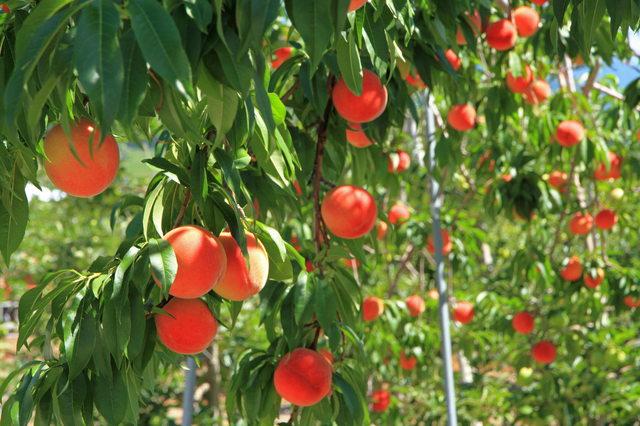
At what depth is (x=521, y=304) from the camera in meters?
2.59

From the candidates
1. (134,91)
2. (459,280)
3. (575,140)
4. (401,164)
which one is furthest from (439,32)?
(459,280)

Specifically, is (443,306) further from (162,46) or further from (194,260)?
(162,46)

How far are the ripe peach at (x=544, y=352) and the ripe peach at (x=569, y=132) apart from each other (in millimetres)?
933

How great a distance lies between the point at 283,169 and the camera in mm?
747

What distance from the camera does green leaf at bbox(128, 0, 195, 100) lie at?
38 cm

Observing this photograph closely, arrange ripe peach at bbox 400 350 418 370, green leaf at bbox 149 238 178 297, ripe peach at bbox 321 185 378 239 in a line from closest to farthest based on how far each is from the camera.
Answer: green leaf at bbox 149 238 178 297
ripe peach at bbox 321 185 378 239
ripe peach at bbox 400 350 418 370

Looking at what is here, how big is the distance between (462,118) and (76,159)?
1322mm

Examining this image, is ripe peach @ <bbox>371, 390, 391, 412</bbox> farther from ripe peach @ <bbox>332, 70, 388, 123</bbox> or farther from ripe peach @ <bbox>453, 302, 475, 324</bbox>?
ripe peach @ <bbox>332, 70, 388, 123</bbox>

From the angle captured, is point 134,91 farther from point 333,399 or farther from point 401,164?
point 401,164

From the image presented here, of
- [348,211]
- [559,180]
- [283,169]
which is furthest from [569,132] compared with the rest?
[283,169]

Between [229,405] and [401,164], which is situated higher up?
[401,164]

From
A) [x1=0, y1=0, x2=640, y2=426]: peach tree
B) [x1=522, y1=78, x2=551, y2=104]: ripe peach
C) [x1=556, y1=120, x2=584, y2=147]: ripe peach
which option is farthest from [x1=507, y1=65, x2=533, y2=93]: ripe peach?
[x1=556, y1=120, x2=584, y2=147]: ripe peach

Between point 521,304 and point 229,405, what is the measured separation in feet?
6.27

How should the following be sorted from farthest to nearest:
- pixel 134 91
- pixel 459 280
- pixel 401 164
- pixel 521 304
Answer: pixel 459 280
pixel 521 304
pixel 401 164
pixel 134 91
